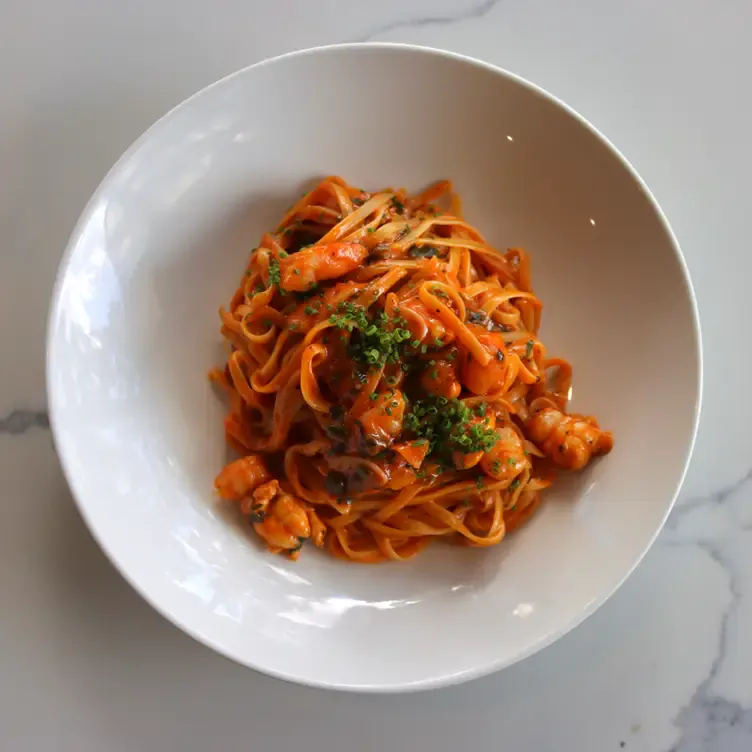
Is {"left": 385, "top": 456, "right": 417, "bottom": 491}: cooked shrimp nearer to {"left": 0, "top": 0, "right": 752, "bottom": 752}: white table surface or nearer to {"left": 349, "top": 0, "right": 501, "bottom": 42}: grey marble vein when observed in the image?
{"left": 0, "top": 0, "right": 752, "bottom": 752}: white table surface

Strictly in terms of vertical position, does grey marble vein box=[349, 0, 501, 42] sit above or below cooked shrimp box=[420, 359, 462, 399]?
above

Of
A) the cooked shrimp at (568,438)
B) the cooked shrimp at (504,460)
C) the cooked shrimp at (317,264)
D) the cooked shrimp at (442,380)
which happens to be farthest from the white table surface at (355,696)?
the cooked shrimp at (442,380)

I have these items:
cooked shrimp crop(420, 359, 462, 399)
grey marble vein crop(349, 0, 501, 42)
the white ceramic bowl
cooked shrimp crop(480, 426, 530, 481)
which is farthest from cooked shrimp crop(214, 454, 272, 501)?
grey marble vein crop(349, 0, 501, 42)

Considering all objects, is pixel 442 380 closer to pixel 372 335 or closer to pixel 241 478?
pixel 372 335

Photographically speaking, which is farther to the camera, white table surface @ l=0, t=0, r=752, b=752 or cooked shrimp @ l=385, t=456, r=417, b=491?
white table surface @ l=0, t=0, r=752, b=752

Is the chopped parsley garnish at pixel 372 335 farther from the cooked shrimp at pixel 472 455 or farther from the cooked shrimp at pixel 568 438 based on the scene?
the cooked shrimp at pixel 568 438

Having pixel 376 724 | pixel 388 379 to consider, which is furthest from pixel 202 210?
pixel 376 724

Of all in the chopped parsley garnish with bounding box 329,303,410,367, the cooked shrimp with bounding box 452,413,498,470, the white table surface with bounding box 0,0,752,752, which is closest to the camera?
the chopped parsley garnish with bounding box 329,303,410,367
